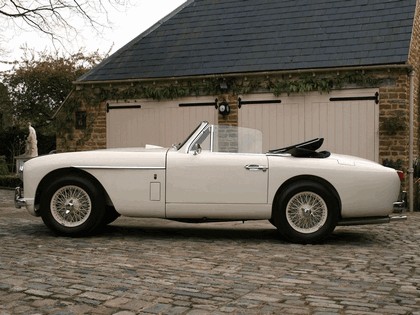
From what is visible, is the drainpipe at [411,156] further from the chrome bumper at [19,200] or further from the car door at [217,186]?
the chrome bumper at [19,200]

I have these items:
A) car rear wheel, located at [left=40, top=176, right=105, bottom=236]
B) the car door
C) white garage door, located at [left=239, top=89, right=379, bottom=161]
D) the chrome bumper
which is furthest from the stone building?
the chrome bumper

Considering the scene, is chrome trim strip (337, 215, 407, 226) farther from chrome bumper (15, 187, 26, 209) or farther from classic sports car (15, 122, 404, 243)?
chrome bumper (15, 187, 26, 209)

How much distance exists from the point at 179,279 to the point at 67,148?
1116 centimetres

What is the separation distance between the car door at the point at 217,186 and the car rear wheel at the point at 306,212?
0.27 meters

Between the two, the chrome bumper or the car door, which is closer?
the car door

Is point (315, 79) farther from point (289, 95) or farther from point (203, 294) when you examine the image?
point (203, 294)

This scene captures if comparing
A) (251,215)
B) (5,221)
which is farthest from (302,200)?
(5,221)

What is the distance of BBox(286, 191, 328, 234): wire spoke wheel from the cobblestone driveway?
0.25m

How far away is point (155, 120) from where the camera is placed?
45.5ft

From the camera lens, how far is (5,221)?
8828 millimetres

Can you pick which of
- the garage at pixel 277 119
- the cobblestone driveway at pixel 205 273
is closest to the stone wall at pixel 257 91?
the garage at pixel 277 119

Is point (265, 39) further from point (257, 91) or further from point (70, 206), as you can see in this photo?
point (70, 206)

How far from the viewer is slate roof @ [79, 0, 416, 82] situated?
12.2 m

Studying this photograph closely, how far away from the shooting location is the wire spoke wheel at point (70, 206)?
6.84m
